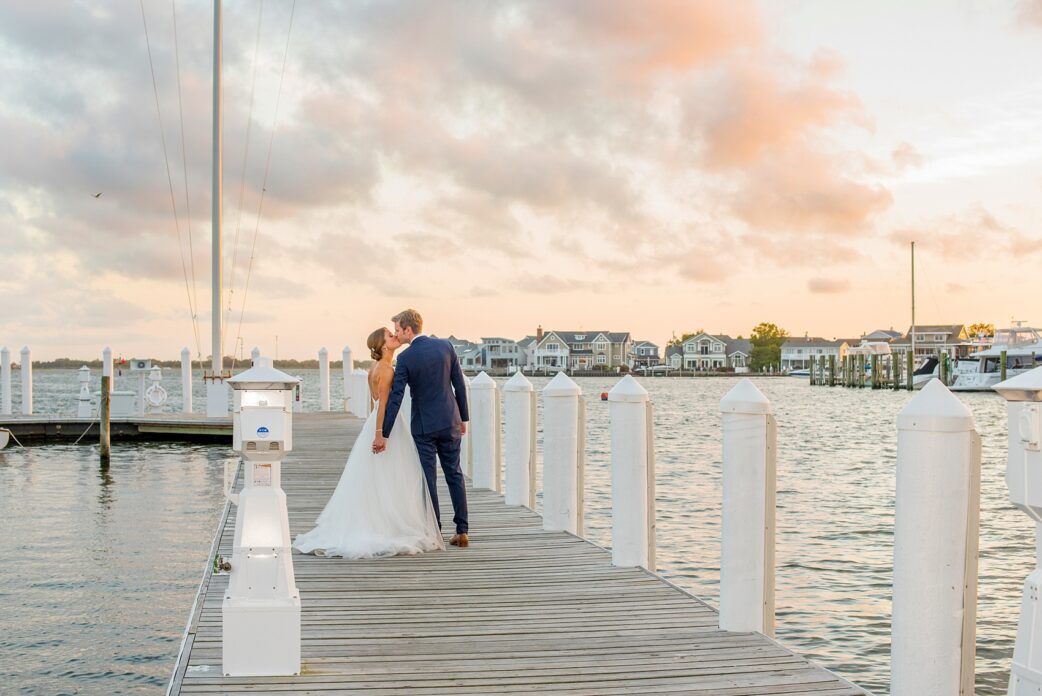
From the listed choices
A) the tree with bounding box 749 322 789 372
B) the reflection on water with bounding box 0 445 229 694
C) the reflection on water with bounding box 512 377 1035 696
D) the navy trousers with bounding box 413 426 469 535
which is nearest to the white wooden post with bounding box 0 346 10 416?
the reflection on water with bounding box 0 445 229 694

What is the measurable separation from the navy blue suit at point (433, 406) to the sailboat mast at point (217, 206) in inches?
Answer: 644

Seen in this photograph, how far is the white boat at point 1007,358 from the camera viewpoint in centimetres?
7769

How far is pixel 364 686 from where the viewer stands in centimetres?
469

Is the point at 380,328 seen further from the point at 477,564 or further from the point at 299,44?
the point at 299,44

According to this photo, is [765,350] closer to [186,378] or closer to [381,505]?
[186,378]

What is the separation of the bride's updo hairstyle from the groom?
458 millimetres

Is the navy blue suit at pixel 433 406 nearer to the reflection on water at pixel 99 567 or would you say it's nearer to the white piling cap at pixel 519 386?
the white piling cap at pixel 519 386

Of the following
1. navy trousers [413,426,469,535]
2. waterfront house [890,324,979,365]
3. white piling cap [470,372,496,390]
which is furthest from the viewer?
waterfront house [890,324,979,365]

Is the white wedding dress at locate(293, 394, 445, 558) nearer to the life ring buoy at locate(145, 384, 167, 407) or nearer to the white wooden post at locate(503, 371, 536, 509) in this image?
the white wooden post at locate(503, 371, 536, 509)

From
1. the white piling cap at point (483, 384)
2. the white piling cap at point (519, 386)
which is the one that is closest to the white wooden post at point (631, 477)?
the white piling cap at point (519, 386)

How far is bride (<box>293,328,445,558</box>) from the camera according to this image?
820 cm

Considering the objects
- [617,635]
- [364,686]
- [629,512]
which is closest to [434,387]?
[629,512]

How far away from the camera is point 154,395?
2822 cm

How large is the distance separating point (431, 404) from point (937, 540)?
4937 millimetres
